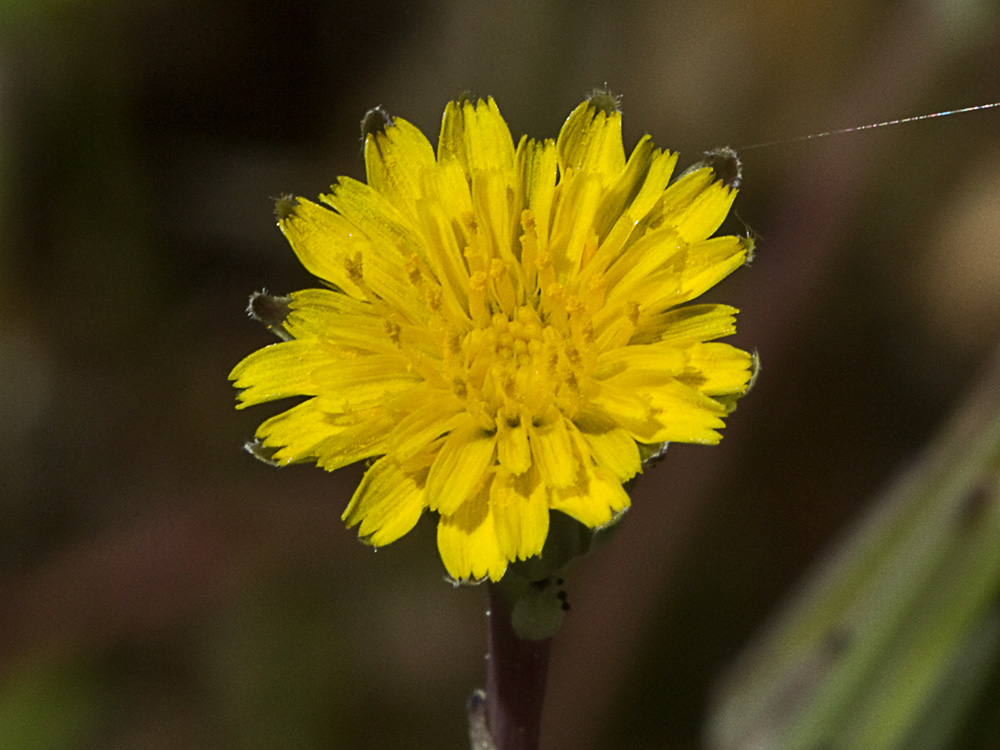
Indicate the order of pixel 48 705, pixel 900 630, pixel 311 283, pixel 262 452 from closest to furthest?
pixel 262 452, pixel 900 630, pixel 48 705, pixel 311 283

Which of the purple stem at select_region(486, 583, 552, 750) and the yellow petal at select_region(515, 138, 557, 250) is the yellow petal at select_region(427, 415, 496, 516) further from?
the yellow petal at select_region(515, 138, 557, 250)

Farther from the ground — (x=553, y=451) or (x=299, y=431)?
(x=299, y=431)

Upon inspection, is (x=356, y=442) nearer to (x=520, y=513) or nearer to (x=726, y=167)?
(x=520, y=513)

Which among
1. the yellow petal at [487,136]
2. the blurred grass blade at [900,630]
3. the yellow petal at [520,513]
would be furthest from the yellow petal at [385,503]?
the blurred grass blade at [900,630]

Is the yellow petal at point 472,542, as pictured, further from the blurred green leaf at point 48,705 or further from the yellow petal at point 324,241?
the blurred green leaf at point 48,705

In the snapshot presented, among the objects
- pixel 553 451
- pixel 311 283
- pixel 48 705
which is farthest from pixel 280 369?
pixel 48 705

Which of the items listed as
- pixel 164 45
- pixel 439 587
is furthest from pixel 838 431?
pixel 164 45
